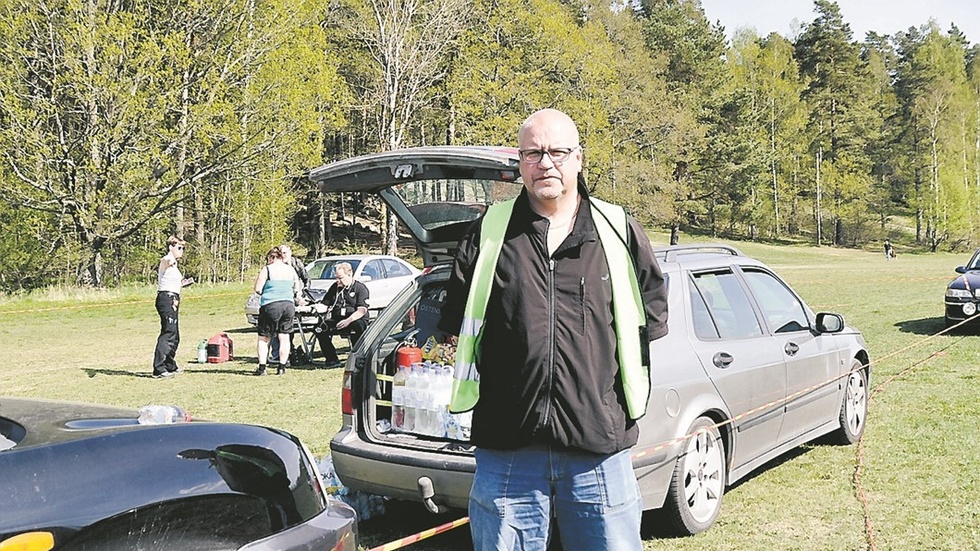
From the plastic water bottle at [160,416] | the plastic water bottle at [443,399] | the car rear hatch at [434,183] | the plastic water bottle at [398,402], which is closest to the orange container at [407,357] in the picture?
the plastic water bottle at [398,402]

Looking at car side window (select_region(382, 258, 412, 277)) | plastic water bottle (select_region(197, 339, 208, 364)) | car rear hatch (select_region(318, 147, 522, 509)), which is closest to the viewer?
car rear hatch (select_region(318, 147, 522, 509))

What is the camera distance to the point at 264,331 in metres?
12.0

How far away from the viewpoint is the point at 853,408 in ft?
23.0

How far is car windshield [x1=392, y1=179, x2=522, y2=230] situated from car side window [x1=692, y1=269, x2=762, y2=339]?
1.41m

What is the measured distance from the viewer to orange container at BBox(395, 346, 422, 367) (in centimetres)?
540

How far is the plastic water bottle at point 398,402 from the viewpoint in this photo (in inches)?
204

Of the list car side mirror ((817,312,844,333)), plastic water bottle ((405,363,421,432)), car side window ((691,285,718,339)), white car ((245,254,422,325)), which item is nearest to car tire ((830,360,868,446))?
car side mirror ((817,312,844,333))

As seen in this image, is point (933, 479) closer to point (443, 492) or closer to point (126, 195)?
point (443, 492)

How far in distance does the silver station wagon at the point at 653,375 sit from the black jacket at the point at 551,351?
Answer: 1889mm

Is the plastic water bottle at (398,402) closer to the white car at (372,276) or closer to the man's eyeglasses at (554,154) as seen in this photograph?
the man's eyeglasses at (554,154)

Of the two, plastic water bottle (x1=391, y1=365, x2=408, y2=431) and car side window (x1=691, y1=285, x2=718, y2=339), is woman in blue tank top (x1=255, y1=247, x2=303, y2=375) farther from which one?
car side window (x1=691, y1=285, x2=718, y2=339)

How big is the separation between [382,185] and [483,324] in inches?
110

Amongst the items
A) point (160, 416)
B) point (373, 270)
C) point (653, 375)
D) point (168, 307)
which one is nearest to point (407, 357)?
point (653, 375)

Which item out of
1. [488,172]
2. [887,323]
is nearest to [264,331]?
[488,172]
